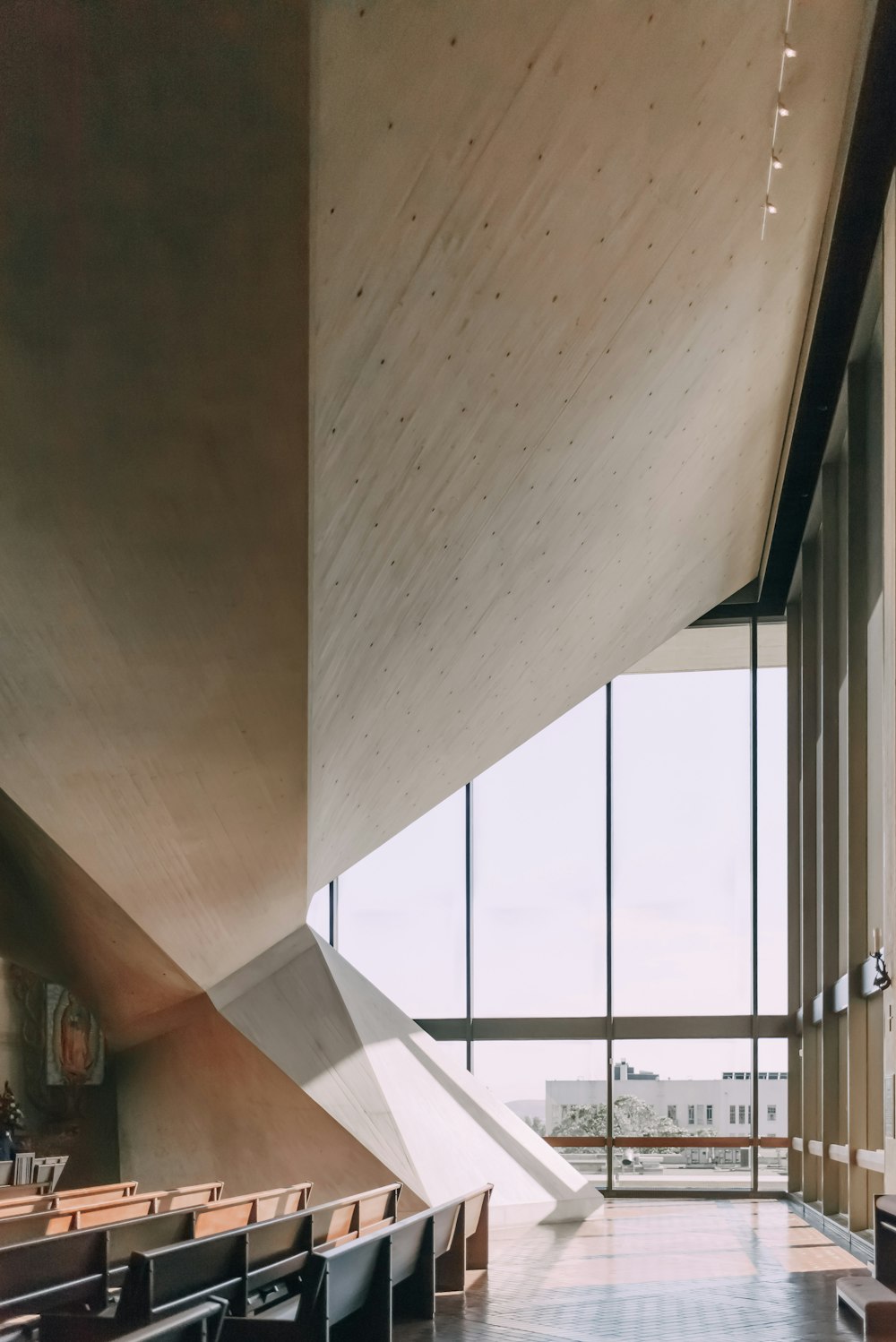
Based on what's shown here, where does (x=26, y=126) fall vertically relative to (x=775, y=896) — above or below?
above

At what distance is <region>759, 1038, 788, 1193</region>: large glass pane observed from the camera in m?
13.0

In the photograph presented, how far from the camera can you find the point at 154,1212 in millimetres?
6031

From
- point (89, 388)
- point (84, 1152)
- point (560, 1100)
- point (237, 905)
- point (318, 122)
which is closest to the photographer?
point (318, 122)

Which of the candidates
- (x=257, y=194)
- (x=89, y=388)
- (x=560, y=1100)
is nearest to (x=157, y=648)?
(x=89, y=388)

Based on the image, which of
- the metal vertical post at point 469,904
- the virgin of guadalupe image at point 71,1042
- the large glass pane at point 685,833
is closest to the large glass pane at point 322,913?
the metal vertical post at point 469,904

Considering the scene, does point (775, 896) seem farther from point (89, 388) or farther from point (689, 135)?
point (89, 388)

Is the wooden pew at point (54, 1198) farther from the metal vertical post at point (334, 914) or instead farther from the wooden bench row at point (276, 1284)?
the metal vertical post at point (334, 914)

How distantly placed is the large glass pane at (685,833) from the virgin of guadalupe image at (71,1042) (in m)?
6.02

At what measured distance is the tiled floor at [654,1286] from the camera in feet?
18.0

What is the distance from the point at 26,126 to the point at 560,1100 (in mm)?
12114

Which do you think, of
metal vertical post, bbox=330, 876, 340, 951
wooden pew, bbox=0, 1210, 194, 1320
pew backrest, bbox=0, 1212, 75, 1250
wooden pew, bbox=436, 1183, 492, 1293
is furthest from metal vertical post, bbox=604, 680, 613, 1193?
pew backrest, bbox=0, 1212, 75, 1250

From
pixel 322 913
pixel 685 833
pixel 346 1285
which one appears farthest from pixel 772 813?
pixel 346 1285

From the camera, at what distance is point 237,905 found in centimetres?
A: 862

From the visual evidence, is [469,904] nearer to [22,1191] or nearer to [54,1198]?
[22,1191]
